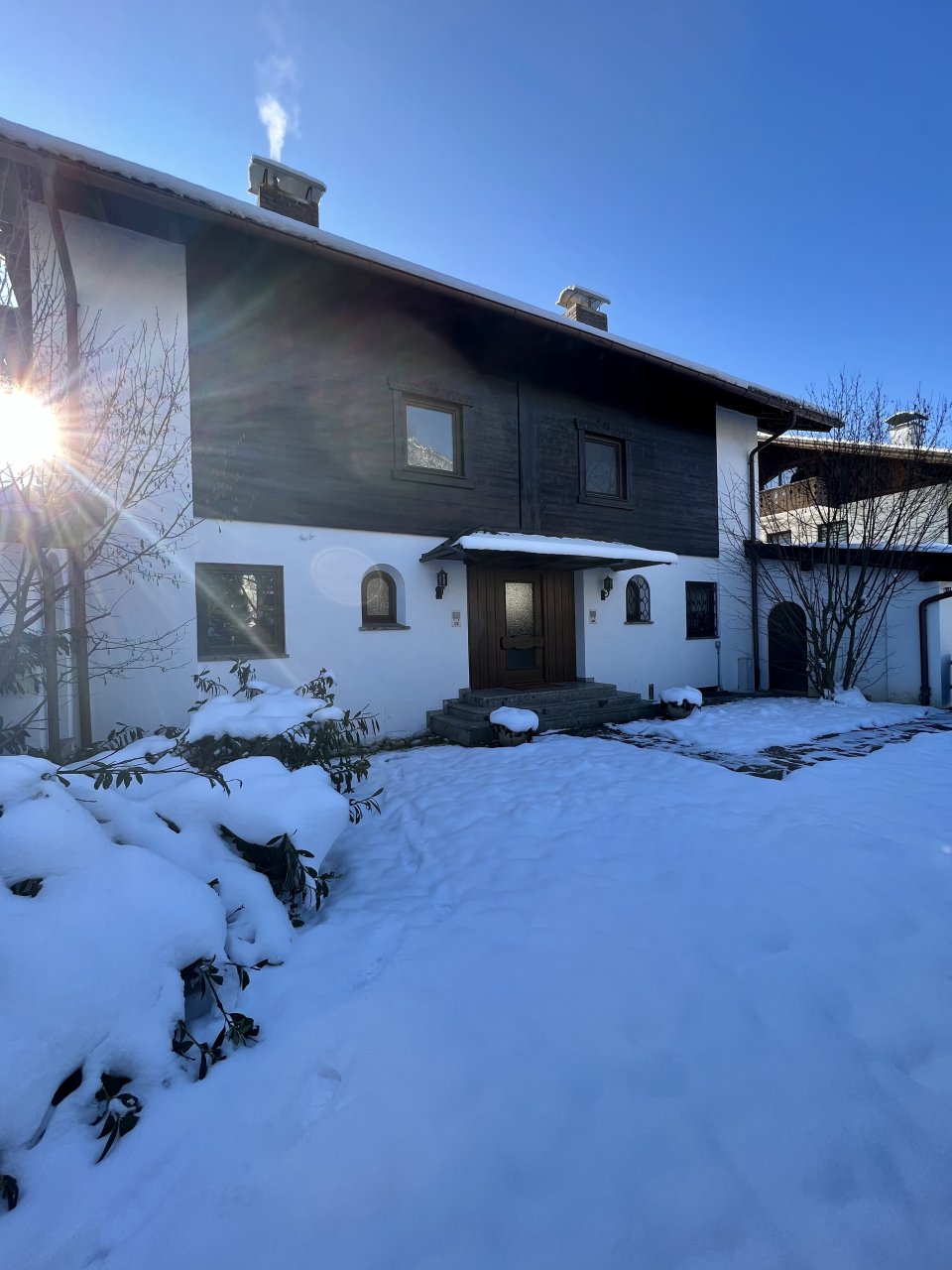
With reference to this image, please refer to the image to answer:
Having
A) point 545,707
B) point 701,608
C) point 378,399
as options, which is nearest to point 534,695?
point 545,707

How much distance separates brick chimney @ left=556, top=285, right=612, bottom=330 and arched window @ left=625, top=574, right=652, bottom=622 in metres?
5.21

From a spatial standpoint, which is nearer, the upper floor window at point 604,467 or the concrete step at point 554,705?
the concrete step at point 554,705

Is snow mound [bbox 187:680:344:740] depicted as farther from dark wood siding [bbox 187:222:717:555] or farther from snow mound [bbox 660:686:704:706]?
snow mound [bbox 660:686:704:706]

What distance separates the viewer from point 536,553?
24.2ft

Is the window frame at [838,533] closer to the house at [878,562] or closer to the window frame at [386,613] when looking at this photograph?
the house at [878,562]

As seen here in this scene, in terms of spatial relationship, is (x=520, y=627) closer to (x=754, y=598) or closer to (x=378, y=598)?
(x=378, y=598)

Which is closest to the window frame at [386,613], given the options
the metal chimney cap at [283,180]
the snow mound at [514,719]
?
the snow mound at [514,719]

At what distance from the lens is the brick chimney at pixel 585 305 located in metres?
10.5

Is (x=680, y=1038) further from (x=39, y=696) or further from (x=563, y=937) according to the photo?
(x=39, y=696)

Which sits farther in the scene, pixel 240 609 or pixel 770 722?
pixel 770 722

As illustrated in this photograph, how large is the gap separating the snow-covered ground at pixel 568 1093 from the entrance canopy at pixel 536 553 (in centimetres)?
460

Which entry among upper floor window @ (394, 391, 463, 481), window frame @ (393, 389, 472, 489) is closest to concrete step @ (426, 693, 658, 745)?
window frame @ (393, 389, 472, 489)

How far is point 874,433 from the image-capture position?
9109 mm

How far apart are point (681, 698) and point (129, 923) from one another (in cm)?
757
